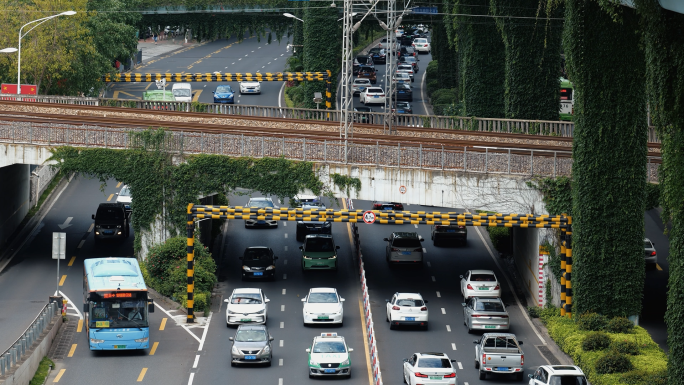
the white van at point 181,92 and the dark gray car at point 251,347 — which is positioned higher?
the white van at point 181,92

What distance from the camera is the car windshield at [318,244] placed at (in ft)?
169

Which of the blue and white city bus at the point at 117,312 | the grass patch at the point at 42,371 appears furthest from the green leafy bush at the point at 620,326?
the grass patch at the point at 42,371

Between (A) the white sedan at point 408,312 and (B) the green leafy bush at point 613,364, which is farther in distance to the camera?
(A) the white sedan at point 408,312

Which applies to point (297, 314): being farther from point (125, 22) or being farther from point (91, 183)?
point (125, 22)

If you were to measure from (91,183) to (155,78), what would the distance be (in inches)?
751

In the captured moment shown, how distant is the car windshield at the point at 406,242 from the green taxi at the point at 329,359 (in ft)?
51.9

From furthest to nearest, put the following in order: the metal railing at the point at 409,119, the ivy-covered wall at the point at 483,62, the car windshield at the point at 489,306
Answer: the ivy-covered wall at the point at 483,62 < the metal railing at the point at 409,119 < the car windshield at the point at 489,306

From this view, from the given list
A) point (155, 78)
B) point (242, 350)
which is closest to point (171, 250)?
point (242, 350)

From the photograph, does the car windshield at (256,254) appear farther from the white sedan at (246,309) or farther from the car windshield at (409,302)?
the car windshield at (409,302)

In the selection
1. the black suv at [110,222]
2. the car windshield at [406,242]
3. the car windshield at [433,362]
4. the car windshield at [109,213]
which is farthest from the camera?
the car windshield at [109,213]

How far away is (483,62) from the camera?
6844 cm

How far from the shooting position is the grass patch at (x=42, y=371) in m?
34.7

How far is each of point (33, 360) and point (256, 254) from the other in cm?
1648

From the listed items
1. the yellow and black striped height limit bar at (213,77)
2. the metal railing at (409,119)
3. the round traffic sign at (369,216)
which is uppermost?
the yellow and black striped height limit bar at (213,77)
